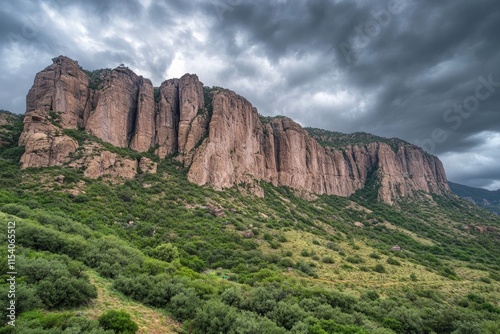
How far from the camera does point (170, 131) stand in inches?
3349

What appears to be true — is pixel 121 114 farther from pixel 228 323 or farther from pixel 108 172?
pixel 228 323

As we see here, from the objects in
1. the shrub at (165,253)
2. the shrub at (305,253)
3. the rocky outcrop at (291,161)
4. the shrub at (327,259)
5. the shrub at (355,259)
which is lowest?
the shrub at (355,259)

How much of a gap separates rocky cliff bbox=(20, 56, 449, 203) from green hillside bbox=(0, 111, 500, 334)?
4.96 metres

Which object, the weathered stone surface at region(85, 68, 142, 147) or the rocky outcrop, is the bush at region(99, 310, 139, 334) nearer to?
the rocky outcrop

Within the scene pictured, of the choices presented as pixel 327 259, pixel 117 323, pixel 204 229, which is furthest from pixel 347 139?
pixel 117 323

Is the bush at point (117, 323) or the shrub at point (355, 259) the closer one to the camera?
the bush at point (117, 323)

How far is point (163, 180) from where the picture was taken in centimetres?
6550

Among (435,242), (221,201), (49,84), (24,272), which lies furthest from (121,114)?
(435,242)

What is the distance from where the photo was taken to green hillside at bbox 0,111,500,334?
1570cm

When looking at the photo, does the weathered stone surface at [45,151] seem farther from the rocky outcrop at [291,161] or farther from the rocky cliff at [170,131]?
the rocky outcrop at [291,161]

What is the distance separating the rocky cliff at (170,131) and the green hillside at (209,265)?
4.96 meters

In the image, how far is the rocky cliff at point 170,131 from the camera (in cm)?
5850

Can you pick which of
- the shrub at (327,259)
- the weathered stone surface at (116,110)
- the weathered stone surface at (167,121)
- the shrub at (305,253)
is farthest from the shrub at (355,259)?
the weathered stone surface at (116,110)

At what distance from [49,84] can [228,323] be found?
275 ft
